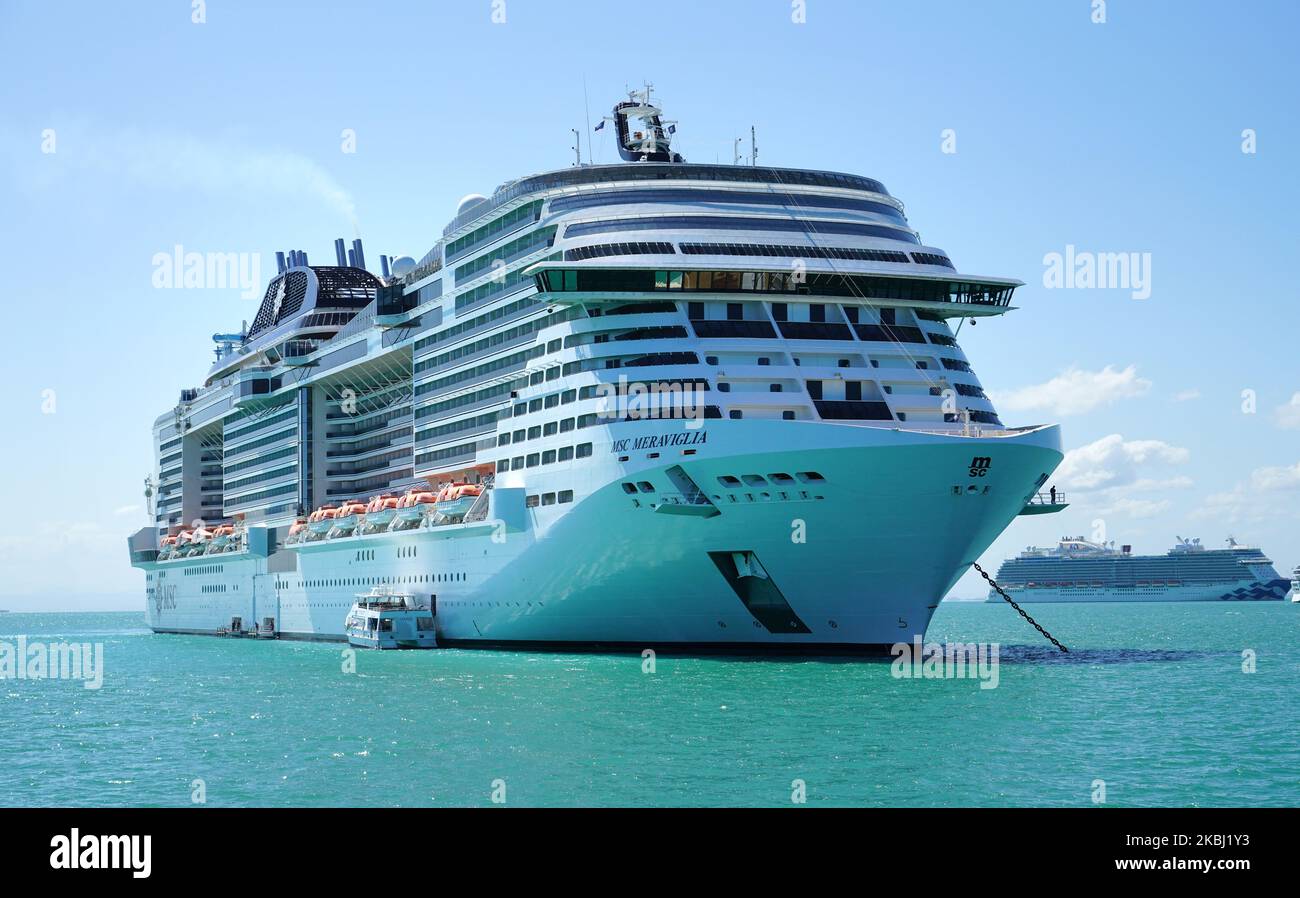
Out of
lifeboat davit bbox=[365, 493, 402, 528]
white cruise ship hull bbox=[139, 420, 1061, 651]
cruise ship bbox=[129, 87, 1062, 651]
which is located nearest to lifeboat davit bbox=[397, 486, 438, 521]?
cruise ship bbox=[129, 87, 1062, 651]

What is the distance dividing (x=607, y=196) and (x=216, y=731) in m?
24.8

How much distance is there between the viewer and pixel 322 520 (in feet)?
230

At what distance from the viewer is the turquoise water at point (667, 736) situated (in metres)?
22.9

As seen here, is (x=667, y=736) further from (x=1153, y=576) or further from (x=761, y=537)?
(x=1153, y=576)

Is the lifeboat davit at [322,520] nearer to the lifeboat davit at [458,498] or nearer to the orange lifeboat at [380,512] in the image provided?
the orange lifeboat at [380,512]

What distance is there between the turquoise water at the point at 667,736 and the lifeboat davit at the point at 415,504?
11.0 meters

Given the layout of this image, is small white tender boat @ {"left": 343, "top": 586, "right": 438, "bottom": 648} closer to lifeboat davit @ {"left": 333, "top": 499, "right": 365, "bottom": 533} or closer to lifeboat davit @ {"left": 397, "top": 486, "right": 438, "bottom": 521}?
lifeboat davit @ {"left": 397, "top": 486, "right": 438, "bottom": 521}

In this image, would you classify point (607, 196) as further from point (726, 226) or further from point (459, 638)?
point (459, 638)

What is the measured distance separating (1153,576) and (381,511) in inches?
5598

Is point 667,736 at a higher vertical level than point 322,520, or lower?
lower

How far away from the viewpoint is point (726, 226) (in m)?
47.2
